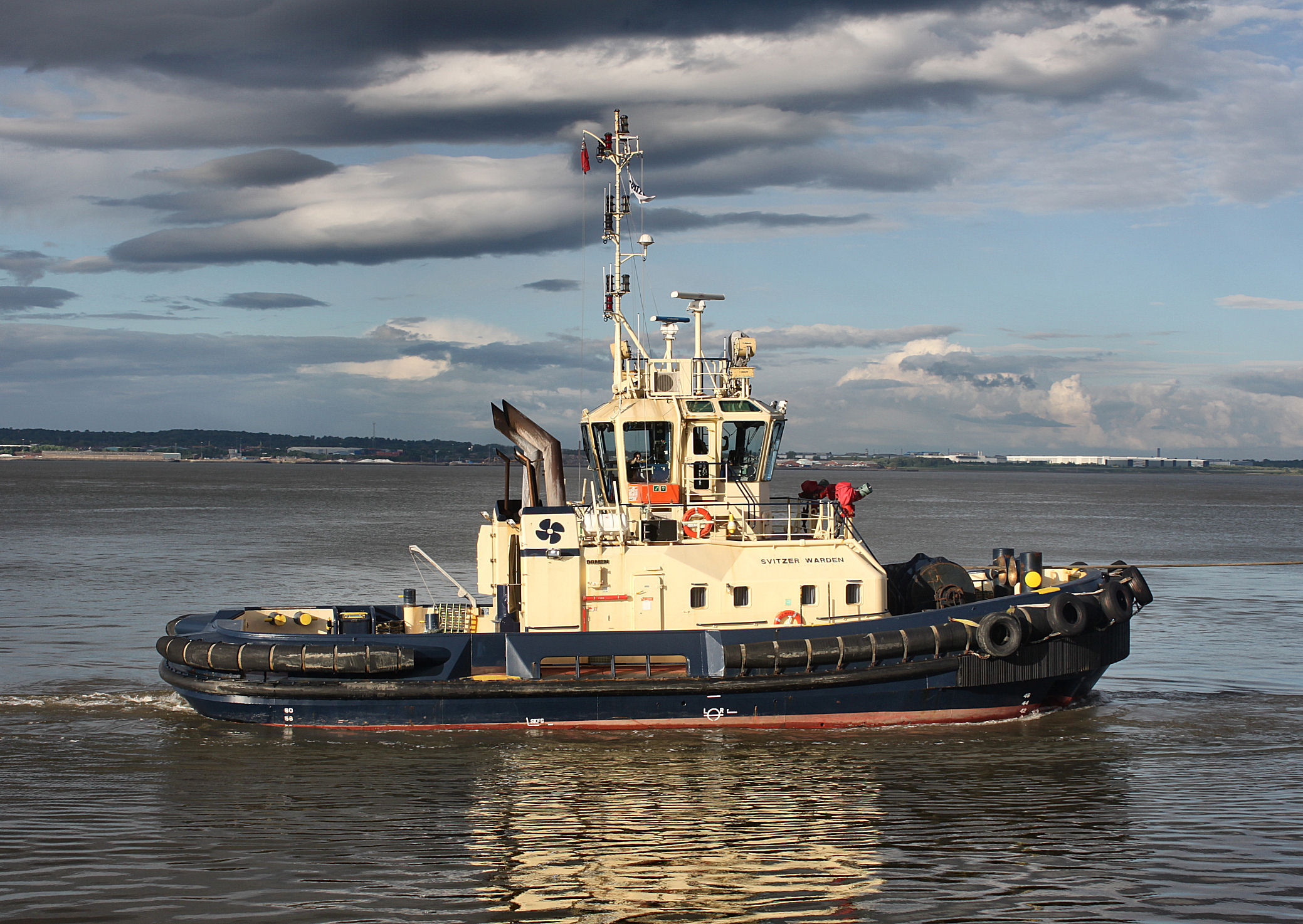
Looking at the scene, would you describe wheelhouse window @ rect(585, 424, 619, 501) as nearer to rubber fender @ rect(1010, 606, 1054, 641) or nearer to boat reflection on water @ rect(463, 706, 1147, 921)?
boat reflection on water @ rect(463, 706, 1147, 921)

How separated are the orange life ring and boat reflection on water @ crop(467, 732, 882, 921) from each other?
2.43m

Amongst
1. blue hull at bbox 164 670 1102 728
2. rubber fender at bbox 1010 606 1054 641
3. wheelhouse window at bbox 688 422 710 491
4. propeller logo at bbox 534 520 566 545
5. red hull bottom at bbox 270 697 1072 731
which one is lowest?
red hull bottom at bbox 270 697 1072 731

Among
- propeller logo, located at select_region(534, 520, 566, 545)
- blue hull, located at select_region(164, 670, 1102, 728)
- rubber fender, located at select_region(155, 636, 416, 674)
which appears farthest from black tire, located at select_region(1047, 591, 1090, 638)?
rubber fender, located at select_region(155, 636, 416, 674)

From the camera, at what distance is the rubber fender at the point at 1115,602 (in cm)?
1202

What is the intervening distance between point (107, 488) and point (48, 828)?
8270 cm

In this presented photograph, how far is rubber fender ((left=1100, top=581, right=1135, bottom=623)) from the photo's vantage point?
12.0 m

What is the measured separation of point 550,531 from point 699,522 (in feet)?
5.93

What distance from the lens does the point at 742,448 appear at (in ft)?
41.7

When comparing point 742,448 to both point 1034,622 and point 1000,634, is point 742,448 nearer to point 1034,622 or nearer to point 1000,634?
point 1000,634

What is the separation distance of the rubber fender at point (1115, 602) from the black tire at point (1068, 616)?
0.36 metres

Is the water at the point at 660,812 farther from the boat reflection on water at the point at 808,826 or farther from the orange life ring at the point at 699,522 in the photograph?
the orange life ring at the point at 699,522

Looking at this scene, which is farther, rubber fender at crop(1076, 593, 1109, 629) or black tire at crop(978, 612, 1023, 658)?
rubber fender at crop(1076, 593, 1109, 629)

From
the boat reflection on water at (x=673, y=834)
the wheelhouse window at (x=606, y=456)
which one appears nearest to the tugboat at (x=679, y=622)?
the wheelhouse window at (x=606, y=456)

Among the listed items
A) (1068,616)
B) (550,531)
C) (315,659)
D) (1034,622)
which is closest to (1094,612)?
(1068,616)
